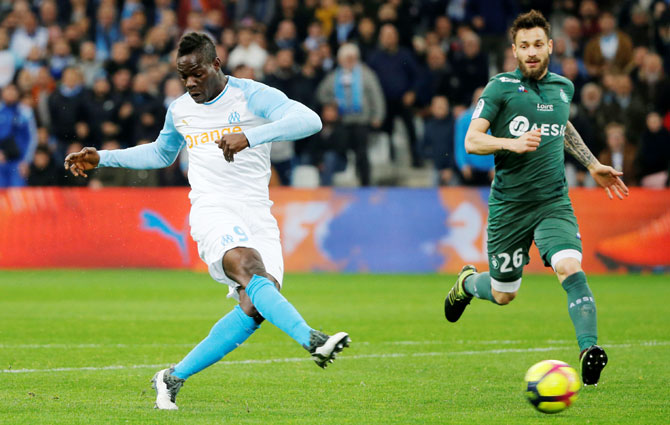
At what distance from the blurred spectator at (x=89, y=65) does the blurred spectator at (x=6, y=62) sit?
1218 mm

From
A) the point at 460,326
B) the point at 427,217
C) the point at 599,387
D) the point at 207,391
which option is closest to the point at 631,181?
the point at 427,217

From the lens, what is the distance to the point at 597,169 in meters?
7.67

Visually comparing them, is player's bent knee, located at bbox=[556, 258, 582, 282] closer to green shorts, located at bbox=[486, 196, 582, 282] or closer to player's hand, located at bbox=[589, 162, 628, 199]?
green shorts, located at bbox=[486, 196, 582, 282]

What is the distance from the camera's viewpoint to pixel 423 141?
60.2ft

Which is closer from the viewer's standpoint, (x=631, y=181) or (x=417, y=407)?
(x=417, y=407)

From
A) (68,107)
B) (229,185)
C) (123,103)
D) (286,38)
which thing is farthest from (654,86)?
(229,185)

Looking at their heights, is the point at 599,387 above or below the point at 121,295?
above

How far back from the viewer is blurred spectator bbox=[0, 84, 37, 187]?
18.1 meters

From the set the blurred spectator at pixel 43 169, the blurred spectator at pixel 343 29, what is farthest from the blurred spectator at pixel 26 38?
the blurred spectator at pixel 343 29

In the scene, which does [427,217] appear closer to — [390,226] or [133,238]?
[390,226]

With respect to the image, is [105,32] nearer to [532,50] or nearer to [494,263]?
[494,263]

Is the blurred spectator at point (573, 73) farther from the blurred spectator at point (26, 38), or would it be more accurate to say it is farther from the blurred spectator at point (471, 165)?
the blurred spectator at point (26, 38)

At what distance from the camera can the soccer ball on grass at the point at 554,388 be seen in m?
6.13

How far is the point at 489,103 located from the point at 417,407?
2.20m
